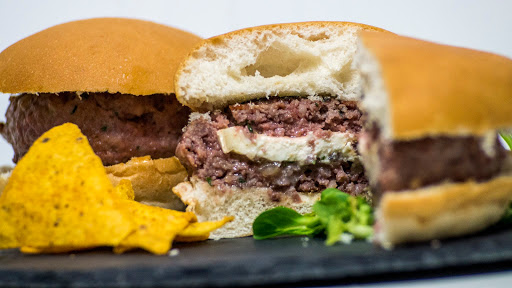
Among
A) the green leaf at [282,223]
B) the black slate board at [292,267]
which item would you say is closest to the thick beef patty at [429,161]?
the black slate board at [292,267]

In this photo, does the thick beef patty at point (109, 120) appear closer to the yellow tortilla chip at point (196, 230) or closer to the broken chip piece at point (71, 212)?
the broken chip piece at point (71, 212)

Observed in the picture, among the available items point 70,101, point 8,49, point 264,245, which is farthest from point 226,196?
point 8,49

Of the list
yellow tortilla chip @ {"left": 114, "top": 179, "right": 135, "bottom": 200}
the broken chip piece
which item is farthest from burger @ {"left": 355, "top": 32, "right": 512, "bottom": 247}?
yellow tortilla chip @ {"left": 114, "top": 179, "right": 135, "bottom": 200}

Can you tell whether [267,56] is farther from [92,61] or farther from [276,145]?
[92,61]

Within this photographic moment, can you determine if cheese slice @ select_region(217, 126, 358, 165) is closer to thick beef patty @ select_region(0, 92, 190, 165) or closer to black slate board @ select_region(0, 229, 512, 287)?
thick beef patty @ select_region(0, 92, 190, 165)

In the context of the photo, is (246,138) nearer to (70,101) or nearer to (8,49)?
(70,101)

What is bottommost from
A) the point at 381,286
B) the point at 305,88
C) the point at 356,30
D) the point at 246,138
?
the point at 381,286
